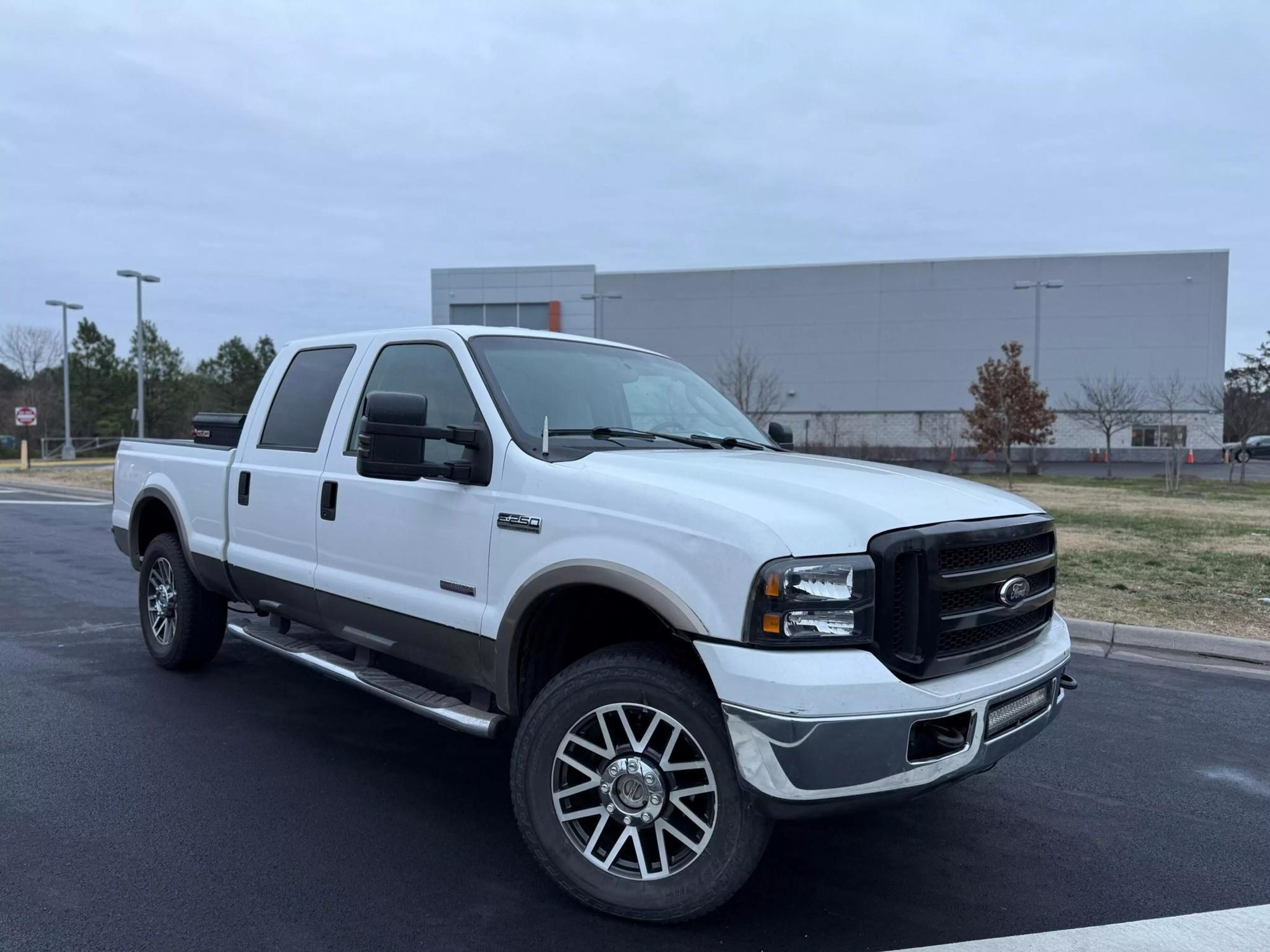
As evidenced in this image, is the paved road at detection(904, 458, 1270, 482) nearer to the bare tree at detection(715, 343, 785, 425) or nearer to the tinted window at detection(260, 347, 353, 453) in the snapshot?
the bare tree at detection(715, 343, 785, 425)

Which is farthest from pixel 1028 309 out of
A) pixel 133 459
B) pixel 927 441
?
pixel 133 459

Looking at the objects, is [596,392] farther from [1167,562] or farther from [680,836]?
[1167,562]

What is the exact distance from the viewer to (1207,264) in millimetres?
43812

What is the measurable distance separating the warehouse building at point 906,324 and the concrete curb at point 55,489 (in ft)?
81.2

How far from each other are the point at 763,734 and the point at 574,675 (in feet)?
2.45

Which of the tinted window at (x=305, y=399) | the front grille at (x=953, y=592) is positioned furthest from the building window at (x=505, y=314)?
the front grille at (x=953, y=592)

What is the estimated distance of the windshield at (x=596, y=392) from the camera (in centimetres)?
385

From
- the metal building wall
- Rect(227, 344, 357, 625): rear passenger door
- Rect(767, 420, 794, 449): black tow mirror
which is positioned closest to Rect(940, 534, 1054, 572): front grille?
Rect(767, 420, 794, 449): black tow mirror

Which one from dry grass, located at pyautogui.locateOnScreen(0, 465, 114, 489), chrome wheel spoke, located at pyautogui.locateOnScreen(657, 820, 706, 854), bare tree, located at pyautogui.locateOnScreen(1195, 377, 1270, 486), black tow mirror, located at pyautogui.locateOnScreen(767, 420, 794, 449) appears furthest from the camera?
bare tree, located at pyautogui.locateOnScreen(1195, 377, 1270, 486)

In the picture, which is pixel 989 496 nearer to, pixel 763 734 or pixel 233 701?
pixel 763 734

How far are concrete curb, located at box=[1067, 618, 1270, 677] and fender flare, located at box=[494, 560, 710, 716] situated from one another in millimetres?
5137

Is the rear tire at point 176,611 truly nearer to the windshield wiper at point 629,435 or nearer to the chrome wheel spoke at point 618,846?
the windshield wiper at point 629,435

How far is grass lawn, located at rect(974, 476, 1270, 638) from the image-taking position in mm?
7723

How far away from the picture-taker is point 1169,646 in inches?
275
